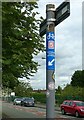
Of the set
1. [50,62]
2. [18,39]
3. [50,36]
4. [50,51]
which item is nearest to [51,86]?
[50,62]

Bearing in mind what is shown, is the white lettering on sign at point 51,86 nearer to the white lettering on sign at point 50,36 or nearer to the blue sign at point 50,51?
the blue sign at point 50,51

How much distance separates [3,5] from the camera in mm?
14734

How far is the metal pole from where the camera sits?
20.7 feet

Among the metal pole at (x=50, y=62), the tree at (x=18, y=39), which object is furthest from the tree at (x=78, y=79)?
the metal pole at (x=50, y=62)

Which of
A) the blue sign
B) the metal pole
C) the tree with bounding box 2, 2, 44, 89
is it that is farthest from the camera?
the tree with bounding box 2, 2, 44, 89

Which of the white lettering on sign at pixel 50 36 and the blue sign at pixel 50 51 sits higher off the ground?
the white lettering on sign at pixel 50 36

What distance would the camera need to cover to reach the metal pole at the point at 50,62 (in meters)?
6.32

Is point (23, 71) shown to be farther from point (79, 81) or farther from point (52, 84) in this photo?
point (79, 81)

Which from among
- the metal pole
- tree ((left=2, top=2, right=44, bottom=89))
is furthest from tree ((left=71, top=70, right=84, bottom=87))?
the metal pole

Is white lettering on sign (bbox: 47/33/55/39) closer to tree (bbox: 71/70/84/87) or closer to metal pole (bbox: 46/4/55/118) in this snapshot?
metal pole (bbox: 46/4/55/118)

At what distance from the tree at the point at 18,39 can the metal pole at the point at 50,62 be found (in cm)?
872

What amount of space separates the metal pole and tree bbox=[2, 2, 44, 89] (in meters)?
8.72

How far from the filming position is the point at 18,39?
18.2m

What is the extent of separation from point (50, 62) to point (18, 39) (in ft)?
38.8
